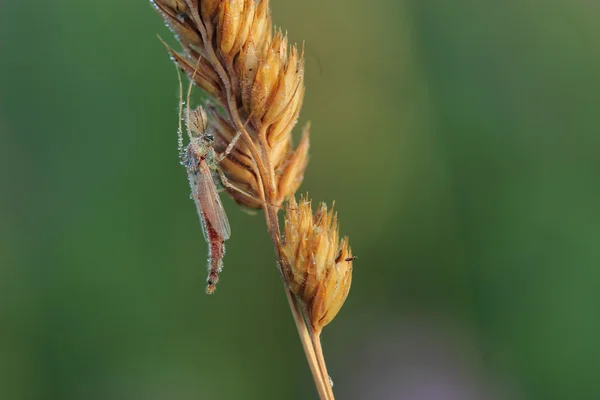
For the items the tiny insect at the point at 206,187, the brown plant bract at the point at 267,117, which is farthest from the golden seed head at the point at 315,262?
the tiny insect at the point at 206,187

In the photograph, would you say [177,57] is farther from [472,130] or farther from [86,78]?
[472,130]

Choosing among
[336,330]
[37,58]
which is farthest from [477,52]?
[37,58]

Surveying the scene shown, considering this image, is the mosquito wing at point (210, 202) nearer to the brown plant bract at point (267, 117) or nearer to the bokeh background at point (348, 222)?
the brown plant bract at point (267, 117)

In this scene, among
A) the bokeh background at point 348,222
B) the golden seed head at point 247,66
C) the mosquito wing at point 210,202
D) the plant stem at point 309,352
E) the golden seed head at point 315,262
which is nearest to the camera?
the plant stem at point 309,352

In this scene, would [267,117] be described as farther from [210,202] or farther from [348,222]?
[348,222]

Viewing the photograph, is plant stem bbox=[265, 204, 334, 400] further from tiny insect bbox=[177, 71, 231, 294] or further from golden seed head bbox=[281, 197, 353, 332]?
tiny insect bbox=[177, 71, 231, 294]

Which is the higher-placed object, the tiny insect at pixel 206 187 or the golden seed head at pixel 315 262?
the tiny insect at pixel 206 187

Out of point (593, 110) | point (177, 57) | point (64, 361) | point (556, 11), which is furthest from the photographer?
point (556, 11)
